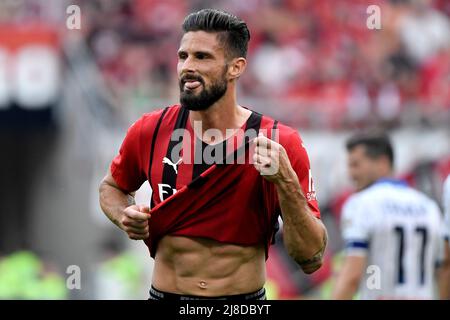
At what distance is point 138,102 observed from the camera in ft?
37.3

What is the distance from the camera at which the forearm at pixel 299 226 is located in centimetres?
401

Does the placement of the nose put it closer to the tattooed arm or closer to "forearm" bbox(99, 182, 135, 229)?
the tattooed arm

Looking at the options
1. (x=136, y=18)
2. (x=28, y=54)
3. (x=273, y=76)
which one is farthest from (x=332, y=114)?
(x=28, y=54)

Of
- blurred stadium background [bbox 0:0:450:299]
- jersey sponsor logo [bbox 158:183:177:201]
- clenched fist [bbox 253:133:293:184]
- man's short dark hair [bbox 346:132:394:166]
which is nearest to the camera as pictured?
clenched fist [bbox 253:133:293:184]

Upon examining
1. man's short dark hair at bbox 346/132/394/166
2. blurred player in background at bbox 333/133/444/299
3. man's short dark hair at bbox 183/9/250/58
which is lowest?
blurred player in background at bbox 333/133/444/299

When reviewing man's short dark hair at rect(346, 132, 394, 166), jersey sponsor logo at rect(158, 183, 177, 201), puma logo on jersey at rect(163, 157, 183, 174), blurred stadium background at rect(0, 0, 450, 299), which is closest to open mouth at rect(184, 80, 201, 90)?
puma logo on jersey at rect(163, 157, 183, 174)

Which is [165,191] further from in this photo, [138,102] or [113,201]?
[138,102]

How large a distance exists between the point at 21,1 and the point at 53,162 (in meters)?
1.87

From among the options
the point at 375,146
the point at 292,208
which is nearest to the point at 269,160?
the point at 292,208

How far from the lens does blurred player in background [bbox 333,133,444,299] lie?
6039 millimetres

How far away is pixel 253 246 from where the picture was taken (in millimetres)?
4340

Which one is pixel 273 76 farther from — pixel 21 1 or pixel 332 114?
pixel 21 1

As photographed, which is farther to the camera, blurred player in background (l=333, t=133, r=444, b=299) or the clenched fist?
blurred player in background (l=333, t=133, r=444, b=299)

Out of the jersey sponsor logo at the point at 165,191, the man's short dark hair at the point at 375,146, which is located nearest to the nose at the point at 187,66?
the jersey sponsor logo at the point at 165,191
